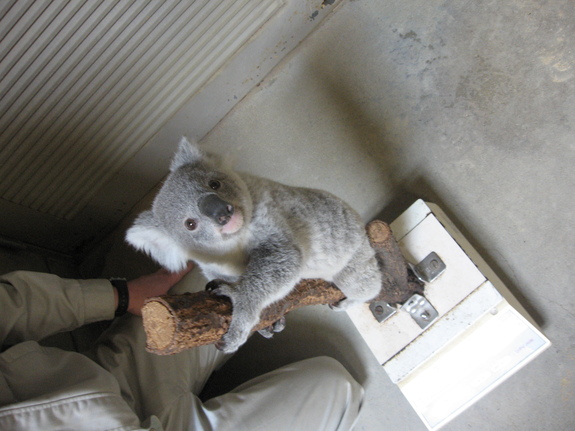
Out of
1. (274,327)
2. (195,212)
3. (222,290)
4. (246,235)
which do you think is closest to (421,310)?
(274,327)

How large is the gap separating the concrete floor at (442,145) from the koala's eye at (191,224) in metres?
1.37

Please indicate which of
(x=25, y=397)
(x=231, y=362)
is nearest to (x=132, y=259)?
(x=231, y=362)

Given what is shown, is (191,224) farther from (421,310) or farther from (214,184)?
(421,310)

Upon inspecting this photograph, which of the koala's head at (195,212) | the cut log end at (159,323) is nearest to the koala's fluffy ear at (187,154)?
the koala's head at (195,212)

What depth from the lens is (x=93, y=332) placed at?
9.43 feet

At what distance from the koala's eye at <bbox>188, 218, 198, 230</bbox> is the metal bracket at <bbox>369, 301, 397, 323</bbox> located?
119cm

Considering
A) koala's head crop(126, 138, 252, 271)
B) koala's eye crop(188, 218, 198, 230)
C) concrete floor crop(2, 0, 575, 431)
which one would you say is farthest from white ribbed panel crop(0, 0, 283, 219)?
koala's eye crop(188, 218, 198, 230)

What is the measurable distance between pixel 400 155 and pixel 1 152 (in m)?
2.31

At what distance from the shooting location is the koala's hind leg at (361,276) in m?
2.07

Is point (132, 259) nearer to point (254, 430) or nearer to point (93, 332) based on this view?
point (93, 332)

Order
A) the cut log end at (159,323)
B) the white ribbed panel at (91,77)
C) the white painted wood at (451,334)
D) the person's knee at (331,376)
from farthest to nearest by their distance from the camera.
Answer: the person's knee at (331,376) < the white painted wood at (451,334) < the white ribbed panel at (91,77) < the cut log end at (159,323)

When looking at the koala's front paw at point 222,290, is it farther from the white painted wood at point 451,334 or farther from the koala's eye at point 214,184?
the white painted wood at point 451,334

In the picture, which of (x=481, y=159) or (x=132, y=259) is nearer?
(x=481, y=159)

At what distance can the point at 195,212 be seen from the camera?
1.71 metres
